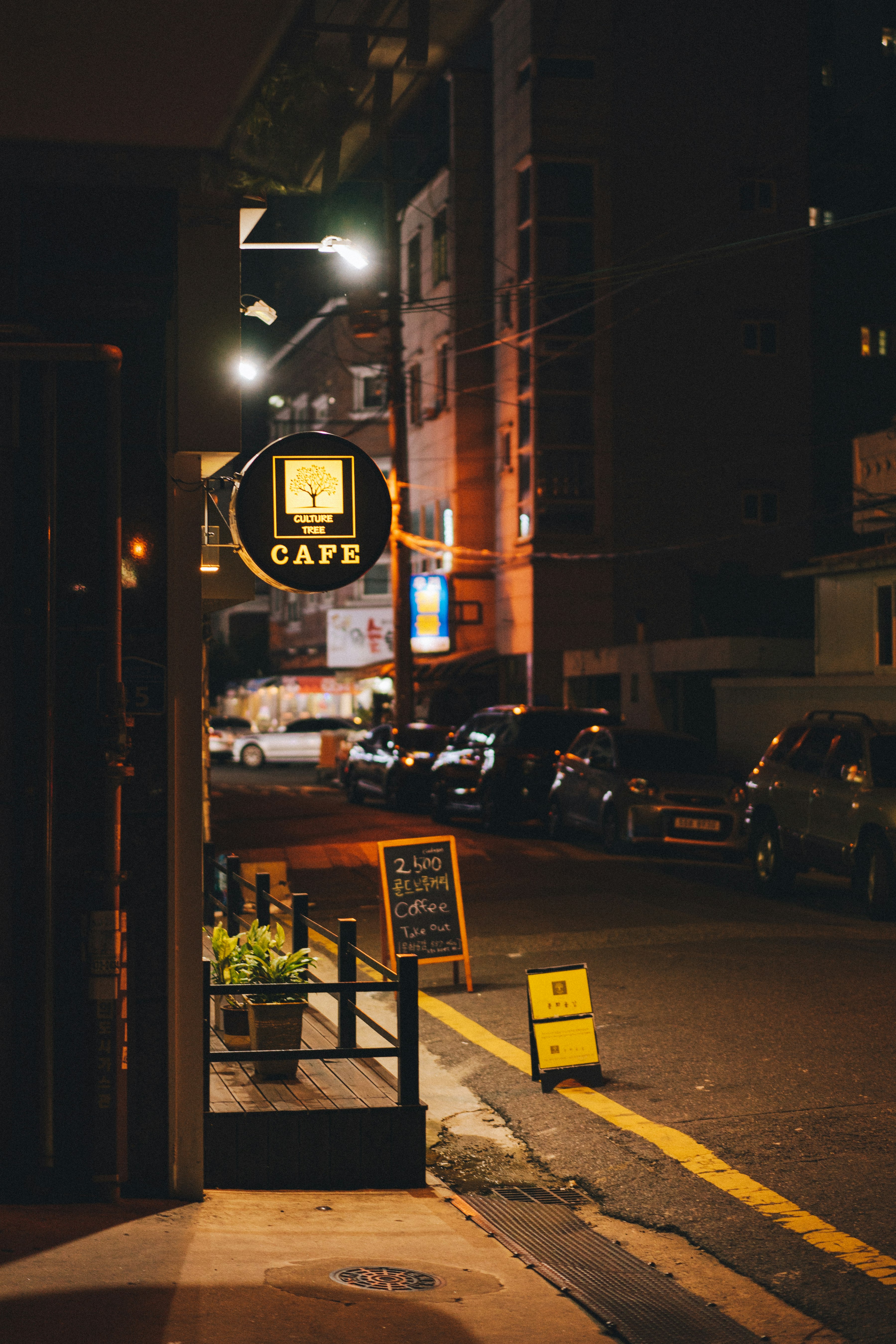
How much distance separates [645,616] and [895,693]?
1178 cm

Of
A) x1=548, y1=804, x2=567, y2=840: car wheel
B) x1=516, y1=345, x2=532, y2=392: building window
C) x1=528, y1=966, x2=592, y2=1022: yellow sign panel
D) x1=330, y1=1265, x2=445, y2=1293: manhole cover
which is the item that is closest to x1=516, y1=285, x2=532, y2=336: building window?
x1=516, y1=345, x2=532, y2=392: building window

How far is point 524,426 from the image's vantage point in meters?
36.9

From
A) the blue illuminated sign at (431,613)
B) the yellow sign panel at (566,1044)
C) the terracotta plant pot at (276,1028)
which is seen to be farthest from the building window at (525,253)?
the terracotta plant pot at (276,1028)

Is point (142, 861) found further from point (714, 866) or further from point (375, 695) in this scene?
point (375, 695)

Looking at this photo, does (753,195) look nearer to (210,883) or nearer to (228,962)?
(210,883)

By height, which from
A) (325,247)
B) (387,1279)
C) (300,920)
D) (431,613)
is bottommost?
(387,1279)

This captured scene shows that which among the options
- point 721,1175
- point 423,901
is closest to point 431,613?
point 423,901

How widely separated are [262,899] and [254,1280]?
12.3ft

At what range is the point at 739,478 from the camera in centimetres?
3656

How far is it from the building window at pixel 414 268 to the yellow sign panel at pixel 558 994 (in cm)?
3714

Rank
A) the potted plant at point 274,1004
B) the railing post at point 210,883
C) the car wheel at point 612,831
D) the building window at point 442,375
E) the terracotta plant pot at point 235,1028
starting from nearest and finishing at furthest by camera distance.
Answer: the potted plant at point 274,1004
the terracotta plant pot at point 235,1028
the railing post at point 210,883
the car wheel at point 612,831
the building window at point 442,375

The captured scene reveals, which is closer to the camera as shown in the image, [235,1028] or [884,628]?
[235,1028]

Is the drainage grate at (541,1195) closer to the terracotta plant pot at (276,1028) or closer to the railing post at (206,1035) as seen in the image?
the terracotta plant pot at (276,1028)

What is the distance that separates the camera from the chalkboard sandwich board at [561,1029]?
8281 mm
